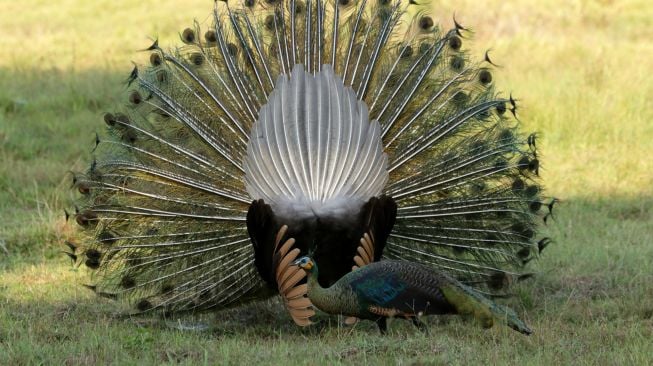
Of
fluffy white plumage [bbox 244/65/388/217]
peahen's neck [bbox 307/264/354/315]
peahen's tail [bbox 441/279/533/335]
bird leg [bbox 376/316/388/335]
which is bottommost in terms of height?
bird leg [bbox 376/316/388/335]

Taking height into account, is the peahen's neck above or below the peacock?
below

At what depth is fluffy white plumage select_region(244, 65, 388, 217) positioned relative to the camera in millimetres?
6016

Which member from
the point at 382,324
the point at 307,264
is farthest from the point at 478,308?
the point at 307,264

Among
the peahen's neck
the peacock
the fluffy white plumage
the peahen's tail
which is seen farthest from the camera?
the peacock

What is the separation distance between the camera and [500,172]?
6.50 metres

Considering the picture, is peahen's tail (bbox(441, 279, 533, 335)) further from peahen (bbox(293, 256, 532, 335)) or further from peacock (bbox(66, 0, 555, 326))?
peacock (bbox(66, 0, 555, 326))

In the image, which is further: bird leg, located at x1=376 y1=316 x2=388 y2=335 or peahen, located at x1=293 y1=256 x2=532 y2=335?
bird leg, located at x1=376 y1=316 x2=388 y2=335

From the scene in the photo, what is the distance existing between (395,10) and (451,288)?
6.29ft

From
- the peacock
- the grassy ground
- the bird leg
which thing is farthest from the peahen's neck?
the peacock

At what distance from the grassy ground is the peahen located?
0.16 metres

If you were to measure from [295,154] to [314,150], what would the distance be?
103 mm

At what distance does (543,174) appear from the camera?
33.9ft

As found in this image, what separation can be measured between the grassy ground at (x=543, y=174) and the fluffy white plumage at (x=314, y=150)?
2.35 ft

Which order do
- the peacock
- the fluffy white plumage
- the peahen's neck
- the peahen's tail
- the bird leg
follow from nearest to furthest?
the peahen's tail < the peahen's neck < the bird leg < the fluffy white plumage < the peacock
